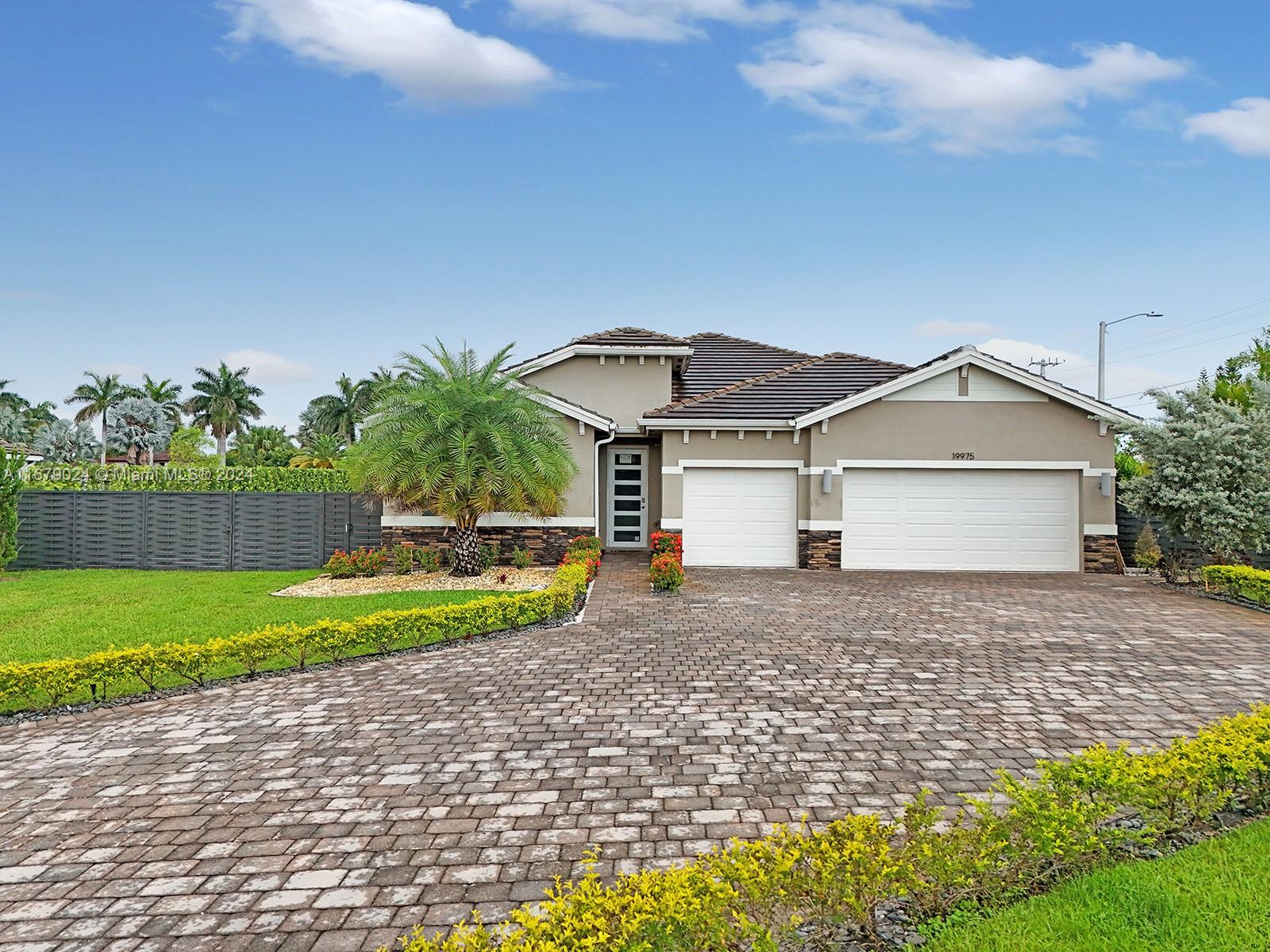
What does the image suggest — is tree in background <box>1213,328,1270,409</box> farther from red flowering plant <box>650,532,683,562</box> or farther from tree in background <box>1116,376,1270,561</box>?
red flowering plant <box>650,532,683,562</box>

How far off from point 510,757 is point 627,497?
1358cm

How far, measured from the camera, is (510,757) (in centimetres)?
539

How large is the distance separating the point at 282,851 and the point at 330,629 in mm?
4483

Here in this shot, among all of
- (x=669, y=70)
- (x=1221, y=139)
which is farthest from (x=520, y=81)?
(x=1221, y=139)

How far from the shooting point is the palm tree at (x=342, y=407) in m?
58.7

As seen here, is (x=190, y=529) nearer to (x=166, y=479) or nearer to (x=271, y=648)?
(x=166, y=479)

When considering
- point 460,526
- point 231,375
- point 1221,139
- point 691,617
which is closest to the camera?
point 691,617

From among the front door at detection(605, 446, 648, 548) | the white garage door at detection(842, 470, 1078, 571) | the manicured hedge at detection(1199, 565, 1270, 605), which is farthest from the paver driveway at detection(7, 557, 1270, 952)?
the front door at detection(605, 446, 648, 548)

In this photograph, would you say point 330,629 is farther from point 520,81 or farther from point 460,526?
point 520,81

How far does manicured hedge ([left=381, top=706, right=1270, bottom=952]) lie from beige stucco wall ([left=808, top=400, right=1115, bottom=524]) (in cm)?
1167

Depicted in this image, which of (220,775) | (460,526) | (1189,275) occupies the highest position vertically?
(1189,275)

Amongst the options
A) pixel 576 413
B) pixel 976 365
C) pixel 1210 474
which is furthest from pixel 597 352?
pixel 1210 474

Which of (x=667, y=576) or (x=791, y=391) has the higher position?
(x=791, y=391)

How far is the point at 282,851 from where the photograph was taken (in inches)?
160
